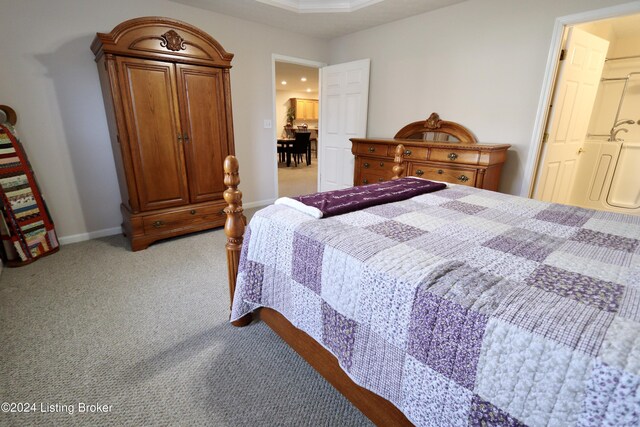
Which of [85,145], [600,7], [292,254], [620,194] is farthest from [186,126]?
[620,194]

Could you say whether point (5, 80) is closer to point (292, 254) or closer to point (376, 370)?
point (292, 254)

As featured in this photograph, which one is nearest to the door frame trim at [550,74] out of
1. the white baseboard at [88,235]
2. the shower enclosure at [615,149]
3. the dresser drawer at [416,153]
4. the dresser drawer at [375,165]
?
the dresser drawer at [416,153]

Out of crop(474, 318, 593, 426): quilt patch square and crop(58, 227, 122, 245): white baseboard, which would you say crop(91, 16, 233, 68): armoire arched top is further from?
crop(474, 318, 593, 426): quilt patch square

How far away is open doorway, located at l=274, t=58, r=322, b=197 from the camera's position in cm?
545

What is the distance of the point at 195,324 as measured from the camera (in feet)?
5.70

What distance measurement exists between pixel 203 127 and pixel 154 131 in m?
0.44

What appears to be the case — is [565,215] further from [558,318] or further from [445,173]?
[445,173]

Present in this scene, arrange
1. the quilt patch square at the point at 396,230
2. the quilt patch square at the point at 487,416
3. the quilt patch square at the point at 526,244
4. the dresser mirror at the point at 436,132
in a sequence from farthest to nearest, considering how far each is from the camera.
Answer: the dresser mirror at the point at 436,132 → the quilt patch square at the point at 396,230 → the quilt patch square at the point at 526,244 → the quilt patch square at the point at 487,416

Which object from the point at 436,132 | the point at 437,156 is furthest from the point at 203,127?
the point at 436,132

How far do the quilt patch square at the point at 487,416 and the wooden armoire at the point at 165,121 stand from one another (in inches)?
111

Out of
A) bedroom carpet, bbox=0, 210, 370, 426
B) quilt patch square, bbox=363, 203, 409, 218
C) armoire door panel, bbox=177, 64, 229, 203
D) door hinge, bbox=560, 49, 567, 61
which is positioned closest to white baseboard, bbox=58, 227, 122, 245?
bedroom carpet, bbox=0, 210, 370, 426

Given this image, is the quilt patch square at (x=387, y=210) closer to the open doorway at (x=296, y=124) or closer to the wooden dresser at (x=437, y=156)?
the wooden dresser at (x=437, y=156)

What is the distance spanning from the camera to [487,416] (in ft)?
2.23

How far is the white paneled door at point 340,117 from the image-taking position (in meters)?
3.92
